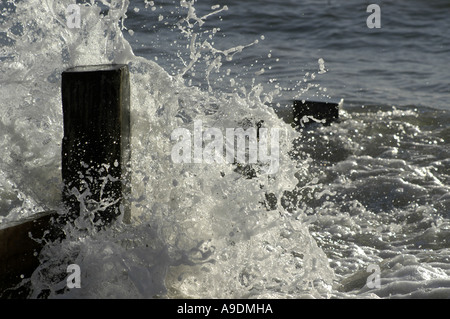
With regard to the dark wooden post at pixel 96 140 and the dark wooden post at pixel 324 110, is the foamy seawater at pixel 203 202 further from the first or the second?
the dark wooden post at pixel 324 110

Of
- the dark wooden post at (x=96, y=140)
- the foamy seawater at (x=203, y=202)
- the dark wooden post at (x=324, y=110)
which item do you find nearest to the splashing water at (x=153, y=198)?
the foamy seawater at (x=203, y=202)

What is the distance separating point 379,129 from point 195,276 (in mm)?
5515

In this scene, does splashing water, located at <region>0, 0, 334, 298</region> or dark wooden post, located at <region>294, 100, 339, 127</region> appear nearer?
splashing water, located at <region>0, 0, 334, 298</region>

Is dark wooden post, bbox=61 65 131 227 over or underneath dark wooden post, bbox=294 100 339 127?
over

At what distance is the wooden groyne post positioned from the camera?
3477 millimetres

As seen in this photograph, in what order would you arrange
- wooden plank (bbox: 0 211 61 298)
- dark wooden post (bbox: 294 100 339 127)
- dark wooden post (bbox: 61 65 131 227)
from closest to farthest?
wooden plank (bbox: 0 211 61 298) < dark wooden post (bbox: 61 65 131 227) < dark wooden post (bbox: 294 100 339 127)

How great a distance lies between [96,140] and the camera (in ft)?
11.6

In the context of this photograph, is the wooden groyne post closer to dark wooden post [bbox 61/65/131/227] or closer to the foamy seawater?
dark wooden post [bbox 61/65/131/227]

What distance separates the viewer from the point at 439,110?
945 centimetres

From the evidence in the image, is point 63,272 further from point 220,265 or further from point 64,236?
point 220,265

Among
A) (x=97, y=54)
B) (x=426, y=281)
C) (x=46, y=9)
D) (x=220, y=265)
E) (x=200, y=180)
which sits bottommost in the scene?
(x=426, y=281)

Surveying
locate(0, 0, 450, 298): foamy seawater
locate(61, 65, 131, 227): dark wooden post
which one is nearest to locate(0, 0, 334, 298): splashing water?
locate(0, 0, 450, 298): foamy seawater

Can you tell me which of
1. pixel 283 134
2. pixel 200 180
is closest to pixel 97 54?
pixel 200 180

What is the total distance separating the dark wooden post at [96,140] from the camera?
11.5 feet
